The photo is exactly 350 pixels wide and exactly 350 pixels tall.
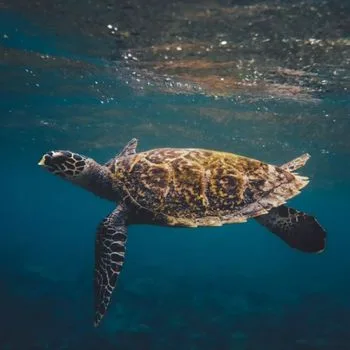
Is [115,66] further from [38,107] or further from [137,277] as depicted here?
[137,277]

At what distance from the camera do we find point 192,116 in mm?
20031

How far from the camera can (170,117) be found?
2069 centimetres

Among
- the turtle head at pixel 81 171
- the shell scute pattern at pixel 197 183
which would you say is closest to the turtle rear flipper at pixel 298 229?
the shell scute pattern at pixel 197 183

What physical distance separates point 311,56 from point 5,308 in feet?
53.8

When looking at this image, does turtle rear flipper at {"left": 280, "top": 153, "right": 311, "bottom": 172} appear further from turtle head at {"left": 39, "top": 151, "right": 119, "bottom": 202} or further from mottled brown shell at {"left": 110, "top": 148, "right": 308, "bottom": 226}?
turtle head at {"left": 39, "top": 151, "right": 119, "bottom": 202}

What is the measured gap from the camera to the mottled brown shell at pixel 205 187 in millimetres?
6047

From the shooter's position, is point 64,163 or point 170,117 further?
point 170,117

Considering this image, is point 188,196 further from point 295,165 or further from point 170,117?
point 170,117

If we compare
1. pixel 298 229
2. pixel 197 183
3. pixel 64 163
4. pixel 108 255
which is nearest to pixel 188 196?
pixel 197 183

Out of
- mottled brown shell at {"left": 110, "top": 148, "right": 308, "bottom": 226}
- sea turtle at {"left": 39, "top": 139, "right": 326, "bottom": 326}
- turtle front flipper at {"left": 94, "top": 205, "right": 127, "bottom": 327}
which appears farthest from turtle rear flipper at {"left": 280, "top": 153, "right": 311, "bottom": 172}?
turtle front flipper at {"left": 94, "top": 205, "right": 127, "bottom": 327}

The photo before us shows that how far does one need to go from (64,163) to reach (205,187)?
9.02ft

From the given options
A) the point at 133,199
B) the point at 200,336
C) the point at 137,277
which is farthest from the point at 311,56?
the point at 137,277

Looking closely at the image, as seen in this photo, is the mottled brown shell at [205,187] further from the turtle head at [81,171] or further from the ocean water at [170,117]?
the ocean water at [170,117]

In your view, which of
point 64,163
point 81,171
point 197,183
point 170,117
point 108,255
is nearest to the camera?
point 108,255
